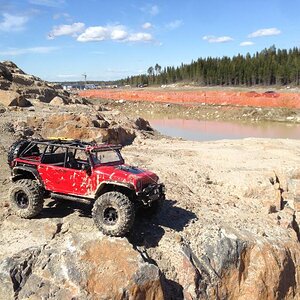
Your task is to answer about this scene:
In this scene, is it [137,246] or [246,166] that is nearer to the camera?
[137,246]

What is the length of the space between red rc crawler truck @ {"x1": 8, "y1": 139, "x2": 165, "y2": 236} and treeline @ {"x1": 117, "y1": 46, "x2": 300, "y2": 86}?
285ft

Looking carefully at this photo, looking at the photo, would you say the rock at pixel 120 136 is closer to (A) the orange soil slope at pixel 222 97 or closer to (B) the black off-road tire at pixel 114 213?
(B) the black off-road tire at pixel 114 213

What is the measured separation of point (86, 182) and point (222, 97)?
59184mm

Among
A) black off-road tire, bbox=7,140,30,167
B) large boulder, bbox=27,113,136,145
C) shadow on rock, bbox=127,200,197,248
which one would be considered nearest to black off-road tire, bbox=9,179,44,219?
black off-road tire, bbox=7,140,30,167

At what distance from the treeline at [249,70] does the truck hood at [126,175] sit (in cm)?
8703

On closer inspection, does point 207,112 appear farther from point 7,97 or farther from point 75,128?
point 75,128

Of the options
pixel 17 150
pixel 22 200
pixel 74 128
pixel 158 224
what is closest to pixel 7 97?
pixel 74 128

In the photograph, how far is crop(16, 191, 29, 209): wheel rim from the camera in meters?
9.93

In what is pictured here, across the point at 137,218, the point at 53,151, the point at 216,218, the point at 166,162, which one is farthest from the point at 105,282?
the point at 166,162

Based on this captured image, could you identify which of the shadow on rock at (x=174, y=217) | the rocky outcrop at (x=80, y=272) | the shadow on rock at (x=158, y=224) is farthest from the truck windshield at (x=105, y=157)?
the shadow on rock at (x=174, y=217)

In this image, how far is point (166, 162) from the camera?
1650cm

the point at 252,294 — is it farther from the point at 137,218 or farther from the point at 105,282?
the point at 105,282

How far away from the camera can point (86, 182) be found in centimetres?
937

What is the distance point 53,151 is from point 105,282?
3.61 m
